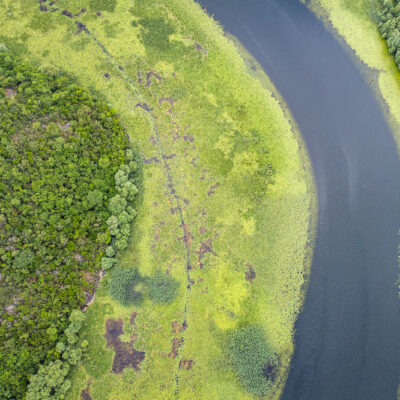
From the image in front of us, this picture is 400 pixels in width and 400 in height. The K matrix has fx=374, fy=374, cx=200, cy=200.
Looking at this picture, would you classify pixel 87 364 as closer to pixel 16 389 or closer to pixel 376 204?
pixel 16 389

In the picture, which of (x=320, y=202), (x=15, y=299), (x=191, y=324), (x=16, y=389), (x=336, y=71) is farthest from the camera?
(x=336, y=71)

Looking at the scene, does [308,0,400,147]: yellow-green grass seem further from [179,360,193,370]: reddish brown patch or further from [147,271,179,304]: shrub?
[179,360,193,370]: reddish brown patch

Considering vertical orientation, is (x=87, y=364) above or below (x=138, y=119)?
below

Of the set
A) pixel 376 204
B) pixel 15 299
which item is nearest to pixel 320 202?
pixel 376 204

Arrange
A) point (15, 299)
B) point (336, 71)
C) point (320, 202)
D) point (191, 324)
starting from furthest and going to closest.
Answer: point (336, 71) < point (320, 202) < point (191, 324) < point (15, 299)

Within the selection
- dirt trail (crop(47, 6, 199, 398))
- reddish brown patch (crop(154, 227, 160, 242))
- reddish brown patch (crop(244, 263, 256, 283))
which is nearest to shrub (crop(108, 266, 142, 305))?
reddish brown patch (crop(154, 227, 160, 242))

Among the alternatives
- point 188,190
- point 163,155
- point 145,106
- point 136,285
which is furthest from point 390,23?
point 136,285

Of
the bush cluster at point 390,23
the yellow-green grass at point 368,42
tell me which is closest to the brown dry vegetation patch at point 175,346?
the yellow-green grass at point 368,42
